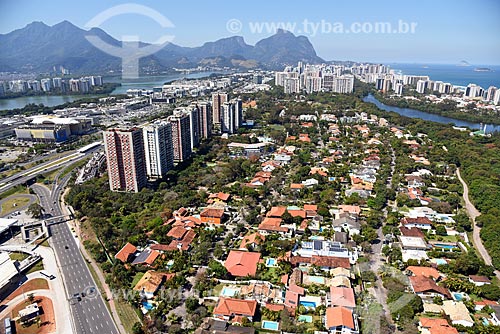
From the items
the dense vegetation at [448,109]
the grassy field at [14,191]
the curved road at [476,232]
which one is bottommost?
the curved road at [476,232]

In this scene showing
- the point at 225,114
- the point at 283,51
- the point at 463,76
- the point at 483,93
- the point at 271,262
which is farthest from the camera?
the point at 283,51

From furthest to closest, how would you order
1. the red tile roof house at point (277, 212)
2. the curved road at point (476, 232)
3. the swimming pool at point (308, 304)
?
the red tile roof house at point (277, 212)
the curved road at point (476, 232)
the swimming pool at point (308, 304)

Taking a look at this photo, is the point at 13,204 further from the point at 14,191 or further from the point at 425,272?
the point at 425,272

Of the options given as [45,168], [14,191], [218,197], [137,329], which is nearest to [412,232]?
[218,197]

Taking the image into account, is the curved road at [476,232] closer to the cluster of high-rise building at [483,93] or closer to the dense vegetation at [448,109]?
the dense vegetation at [448,109]

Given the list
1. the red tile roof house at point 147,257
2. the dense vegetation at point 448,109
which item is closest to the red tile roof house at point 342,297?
the red tile roof house at point 147,257

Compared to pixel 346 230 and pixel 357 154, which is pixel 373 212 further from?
pixel 357 154

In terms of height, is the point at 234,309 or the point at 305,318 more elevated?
the point at 234,309

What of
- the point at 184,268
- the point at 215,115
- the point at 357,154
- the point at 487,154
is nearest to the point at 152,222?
the point at 184,268
